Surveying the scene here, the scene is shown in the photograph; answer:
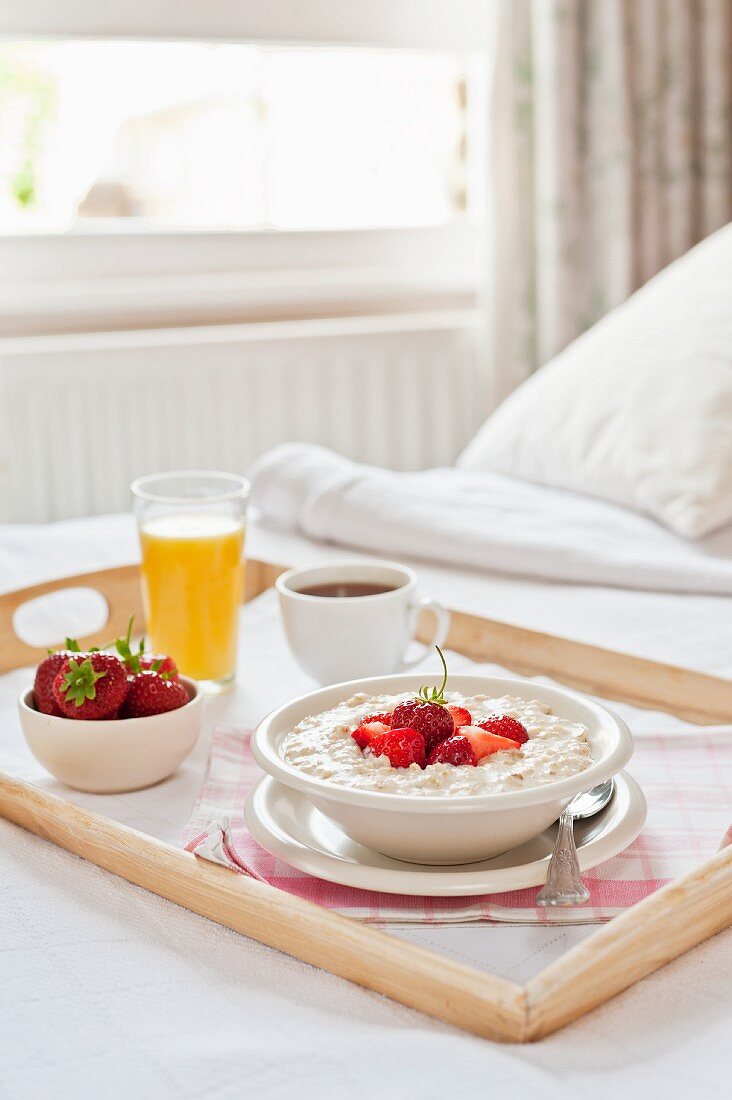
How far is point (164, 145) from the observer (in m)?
2.33

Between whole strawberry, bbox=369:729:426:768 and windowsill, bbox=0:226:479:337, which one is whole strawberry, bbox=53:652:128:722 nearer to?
whole strawberry, bbox=369:729:426:768

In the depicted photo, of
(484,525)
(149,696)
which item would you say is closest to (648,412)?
(484,525)

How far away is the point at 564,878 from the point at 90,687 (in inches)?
13.6

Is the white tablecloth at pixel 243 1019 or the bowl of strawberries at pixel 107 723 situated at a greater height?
the bowl of strawberries at pixel 107 723

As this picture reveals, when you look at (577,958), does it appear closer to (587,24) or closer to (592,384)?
(592,384)

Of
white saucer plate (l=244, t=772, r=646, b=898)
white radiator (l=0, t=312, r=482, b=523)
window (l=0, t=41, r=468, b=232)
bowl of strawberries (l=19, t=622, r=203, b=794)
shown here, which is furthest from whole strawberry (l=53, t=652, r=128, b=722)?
window (l=0, t=41, r=468, b=232)

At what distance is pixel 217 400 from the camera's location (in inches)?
89.3

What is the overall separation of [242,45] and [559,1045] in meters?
2.10

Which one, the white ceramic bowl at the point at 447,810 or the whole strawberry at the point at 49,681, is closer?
the white ceramic bowl at the point at 447,810

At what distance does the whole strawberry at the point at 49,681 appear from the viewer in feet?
2.67

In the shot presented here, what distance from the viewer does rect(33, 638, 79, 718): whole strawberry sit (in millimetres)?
814

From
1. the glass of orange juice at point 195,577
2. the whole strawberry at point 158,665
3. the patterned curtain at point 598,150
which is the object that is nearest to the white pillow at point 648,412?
the patterned curtain at point 598,150

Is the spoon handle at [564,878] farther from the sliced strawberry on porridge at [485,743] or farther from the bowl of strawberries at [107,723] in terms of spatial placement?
the bowl of strawberries at [107,723]

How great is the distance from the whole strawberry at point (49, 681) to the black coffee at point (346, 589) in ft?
0.80
